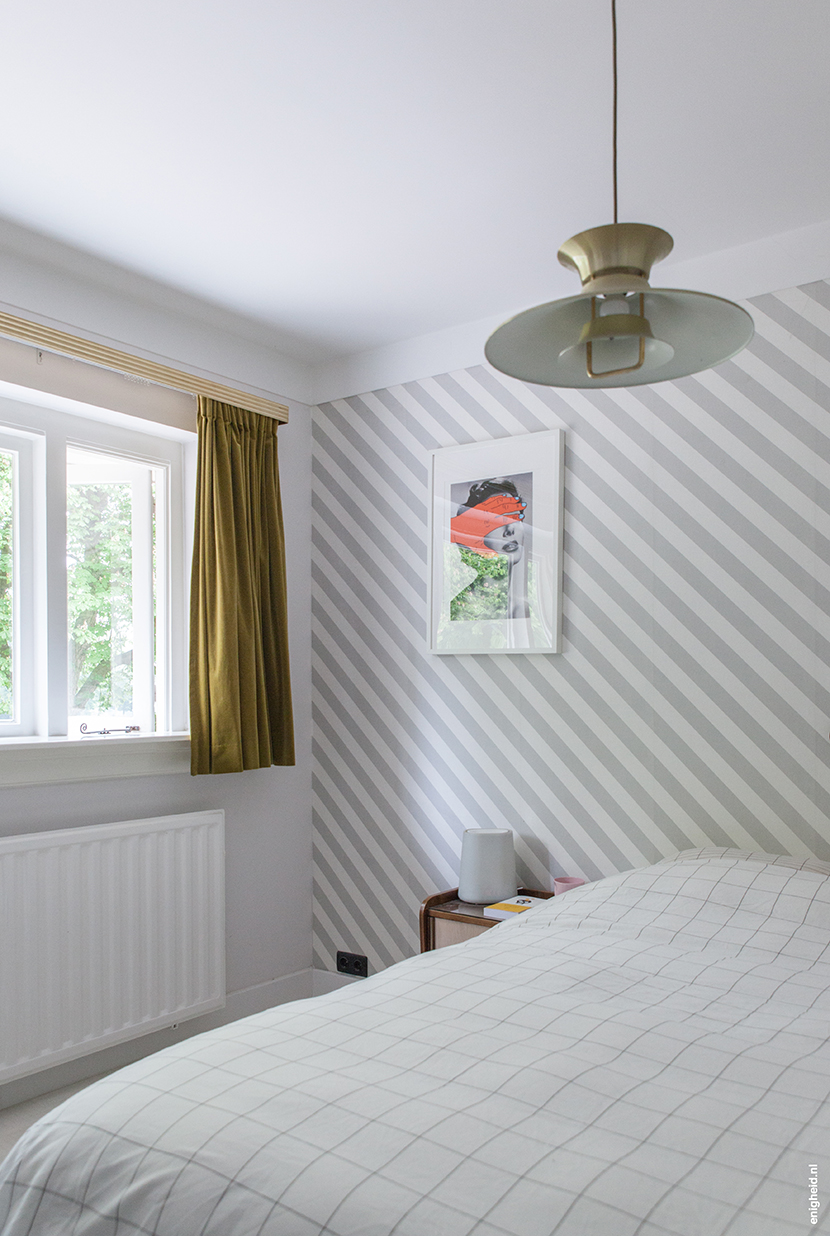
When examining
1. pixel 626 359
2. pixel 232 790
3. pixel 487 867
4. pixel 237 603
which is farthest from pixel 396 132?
pixel 232 790

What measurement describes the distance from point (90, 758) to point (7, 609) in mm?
521

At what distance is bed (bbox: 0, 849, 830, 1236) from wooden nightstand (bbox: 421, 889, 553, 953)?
3.35ft

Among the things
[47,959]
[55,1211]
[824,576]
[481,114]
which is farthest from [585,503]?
[55,1211]

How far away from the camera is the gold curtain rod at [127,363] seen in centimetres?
262

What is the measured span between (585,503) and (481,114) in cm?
125

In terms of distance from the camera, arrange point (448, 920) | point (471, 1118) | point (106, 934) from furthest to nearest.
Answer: point (448, 920) → point (106, 934) → point (471, 1118)

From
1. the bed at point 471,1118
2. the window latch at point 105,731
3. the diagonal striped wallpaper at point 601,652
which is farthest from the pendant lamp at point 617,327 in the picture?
the window latch at point 105,731

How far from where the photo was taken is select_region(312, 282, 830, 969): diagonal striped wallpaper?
2545mm

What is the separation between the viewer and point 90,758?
9.08 feet

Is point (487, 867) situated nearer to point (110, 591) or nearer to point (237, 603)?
point (237, 603)

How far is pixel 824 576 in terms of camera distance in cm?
249

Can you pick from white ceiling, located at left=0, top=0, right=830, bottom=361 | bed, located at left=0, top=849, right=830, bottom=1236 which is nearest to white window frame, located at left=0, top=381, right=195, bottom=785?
white ceiling, located at left=0, top=0, right=830, bottom=361

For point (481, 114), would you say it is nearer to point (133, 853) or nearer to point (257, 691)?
point (257, 691)

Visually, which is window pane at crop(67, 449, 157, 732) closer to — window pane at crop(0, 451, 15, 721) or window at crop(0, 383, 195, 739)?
window at crop(0, 383, 195, 739)
